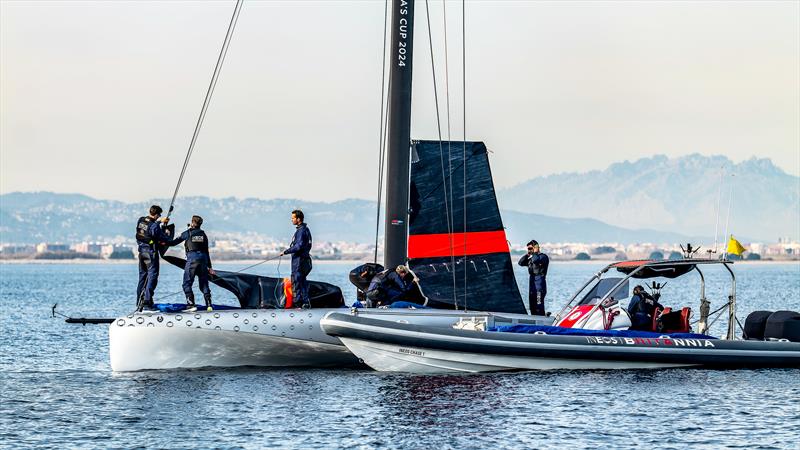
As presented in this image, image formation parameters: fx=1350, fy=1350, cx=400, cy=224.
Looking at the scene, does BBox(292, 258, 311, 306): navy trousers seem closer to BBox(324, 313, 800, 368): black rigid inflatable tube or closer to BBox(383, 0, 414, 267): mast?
BBox(324, 313, 800, 368): black rigid inflatable tube

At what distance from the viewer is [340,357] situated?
24938 millimetres

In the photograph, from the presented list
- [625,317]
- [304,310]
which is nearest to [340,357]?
[304,310]

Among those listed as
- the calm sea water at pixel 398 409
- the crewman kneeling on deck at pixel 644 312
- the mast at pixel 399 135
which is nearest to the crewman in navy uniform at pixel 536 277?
the mast at pixel 399 135

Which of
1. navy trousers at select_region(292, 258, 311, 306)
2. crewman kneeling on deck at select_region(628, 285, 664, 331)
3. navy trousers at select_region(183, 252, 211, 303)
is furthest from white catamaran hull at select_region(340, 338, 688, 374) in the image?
navy trousers at select_region(183, 252, 211, 303)

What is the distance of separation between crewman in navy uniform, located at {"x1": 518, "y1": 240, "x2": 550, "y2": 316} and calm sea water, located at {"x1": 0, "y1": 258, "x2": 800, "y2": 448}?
4.71 meters

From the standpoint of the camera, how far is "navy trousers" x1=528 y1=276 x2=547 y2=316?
27.8m

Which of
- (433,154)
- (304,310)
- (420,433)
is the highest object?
(433,154)

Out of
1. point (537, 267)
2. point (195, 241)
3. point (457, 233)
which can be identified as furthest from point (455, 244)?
point (195, 241)

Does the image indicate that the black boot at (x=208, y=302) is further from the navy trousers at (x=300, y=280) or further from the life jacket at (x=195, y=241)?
the navy trousers at (x=300, y=280)

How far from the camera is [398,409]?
1998 centimetres

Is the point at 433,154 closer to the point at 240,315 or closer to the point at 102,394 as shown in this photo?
the point at 240,315

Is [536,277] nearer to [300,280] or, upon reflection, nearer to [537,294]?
[537,294]

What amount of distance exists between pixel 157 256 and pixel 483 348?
236 inches

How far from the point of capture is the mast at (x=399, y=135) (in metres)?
26.7
